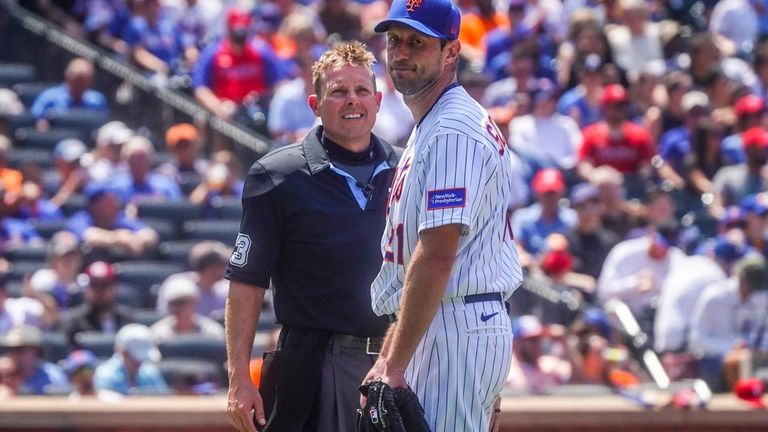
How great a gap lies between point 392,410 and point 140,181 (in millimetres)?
7471

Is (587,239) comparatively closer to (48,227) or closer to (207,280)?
(207,280)

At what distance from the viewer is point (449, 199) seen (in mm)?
4195

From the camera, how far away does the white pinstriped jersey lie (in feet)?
13.8

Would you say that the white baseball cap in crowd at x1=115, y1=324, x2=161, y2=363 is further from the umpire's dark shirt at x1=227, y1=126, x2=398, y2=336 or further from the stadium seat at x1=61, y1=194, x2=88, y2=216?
the umpire's dark shirt at x1=227, y1=126, x2=398, y2=336

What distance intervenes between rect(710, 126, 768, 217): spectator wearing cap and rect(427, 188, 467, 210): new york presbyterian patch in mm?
7830

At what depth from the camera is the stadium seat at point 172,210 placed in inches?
441

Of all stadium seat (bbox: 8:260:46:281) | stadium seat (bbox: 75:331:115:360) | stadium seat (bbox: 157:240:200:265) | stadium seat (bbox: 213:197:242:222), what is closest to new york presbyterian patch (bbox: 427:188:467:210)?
stadium seat (bbox: 75:331:115:360)

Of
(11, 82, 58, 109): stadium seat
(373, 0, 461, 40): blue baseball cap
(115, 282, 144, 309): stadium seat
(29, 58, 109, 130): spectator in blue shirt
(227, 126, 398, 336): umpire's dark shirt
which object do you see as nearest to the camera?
(373, 0, 461, 40): blue baseball cap

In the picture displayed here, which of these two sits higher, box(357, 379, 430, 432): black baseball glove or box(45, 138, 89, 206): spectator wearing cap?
box(45, 138, 89, 206): spectator wearing cap

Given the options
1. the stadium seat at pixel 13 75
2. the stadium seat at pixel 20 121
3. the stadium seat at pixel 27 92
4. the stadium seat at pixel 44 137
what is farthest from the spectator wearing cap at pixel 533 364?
the stadium seat at pixel 13 75

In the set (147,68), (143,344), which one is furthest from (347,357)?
(147,68)

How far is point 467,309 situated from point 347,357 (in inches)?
37.2

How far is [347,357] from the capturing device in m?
5.20

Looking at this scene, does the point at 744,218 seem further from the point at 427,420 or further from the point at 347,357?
the point at 427,420
